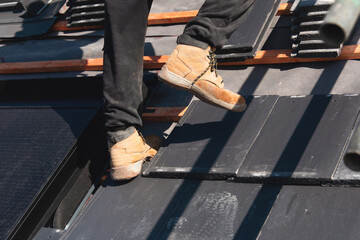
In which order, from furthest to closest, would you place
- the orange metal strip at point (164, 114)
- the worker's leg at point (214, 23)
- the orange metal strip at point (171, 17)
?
1. the orange metal strip at point (171, 17)
2. the orange metal strip at point (164, 114)
3. the worker's leg at point (214, 23)

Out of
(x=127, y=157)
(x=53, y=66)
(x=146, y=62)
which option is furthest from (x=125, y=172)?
(x=53, y=66)

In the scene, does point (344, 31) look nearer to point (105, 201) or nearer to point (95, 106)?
point (105, 201)

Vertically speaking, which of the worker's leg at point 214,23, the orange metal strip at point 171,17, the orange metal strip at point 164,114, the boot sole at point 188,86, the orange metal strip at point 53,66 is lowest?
the orange metal strip at point 53,66

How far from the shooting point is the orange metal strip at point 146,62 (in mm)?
2772

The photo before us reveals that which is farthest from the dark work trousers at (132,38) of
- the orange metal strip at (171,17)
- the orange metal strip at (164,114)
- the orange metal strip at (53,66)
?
the orange metal strip at (171,17)

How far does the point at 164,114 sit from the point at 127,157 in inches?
20.8

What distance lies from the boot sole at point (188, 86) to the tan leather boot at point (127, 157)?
41 cm

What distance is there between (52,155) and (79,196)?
0.90 feet

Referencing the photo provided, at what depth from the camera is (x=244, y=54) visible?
297 centimetres

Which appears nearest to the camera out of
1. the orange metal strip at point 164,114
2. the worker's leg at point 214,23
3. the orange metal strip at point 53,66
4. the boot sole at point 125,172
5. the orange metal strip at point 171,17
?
the worker's leg at point 214,23

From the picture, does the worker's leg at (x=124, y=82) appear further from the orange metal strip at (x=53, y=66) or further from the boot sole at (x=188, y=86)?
the orange metal strip at (x=53, y=66)

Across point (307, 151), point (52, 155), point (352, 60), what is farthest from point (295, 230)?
point (52, 155)

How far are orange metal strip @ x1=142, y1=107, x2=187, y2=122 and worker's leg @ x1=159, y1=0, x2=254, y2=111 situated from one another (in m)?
0.52

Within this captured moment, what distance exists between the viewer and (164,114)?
2.95 meters
